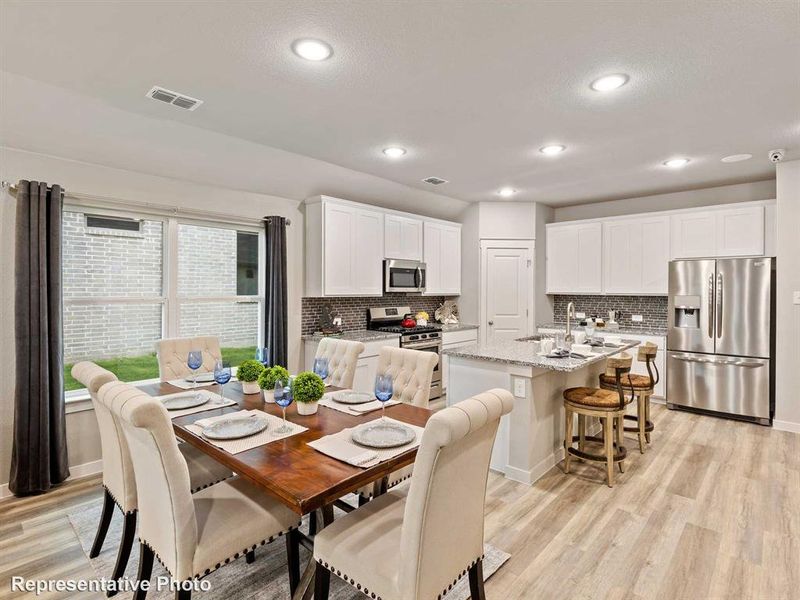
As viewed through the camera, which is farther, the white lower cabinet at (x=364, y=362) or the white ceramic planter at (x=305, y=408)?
the white lower cabinet at (x=364, y=362)

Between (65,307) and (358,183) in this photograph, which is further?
(358,183)

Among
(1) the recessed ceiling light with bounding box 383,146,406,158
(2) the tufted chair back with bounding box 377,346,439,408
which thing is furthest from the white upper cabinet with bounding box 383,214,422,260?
(2) the tufted chair back with bounding box 377,346,439,408

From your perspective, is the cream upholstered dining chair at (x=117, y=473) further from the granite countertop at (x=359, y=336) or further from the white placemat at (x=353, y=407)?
the granite countertop at (x=359, y=336)

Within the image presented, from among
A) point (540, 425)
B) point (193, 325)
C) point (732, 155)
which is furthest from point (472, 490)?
point (732, 155)

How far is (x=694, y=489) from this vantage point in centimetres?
302

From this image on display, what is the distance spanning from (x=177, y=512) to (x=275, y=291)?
9.77 feet

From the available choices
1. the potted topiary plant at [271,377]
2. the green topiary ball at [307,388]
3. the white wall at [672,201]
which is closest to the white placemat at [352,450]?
the green topiary ball at [307,388]

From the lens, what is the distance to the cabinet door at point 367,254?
16.0ft

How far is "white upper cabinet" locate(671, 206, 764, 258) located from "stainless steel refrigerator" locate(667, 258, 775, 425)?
36 cm

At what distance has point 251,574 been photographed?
7.04 feet

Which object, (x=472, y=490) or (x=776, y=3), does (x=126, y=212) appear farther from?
(x=776, y=3)

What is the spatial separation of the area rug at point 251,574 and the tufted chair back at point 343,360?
1069 millimetres

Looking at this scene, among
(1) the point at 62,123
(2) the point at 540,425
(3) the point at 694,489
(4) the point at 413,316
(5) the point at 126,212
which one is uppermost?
(1) the point at 62,123

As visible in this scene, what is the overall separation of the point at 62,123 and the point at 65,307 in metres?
1.37
